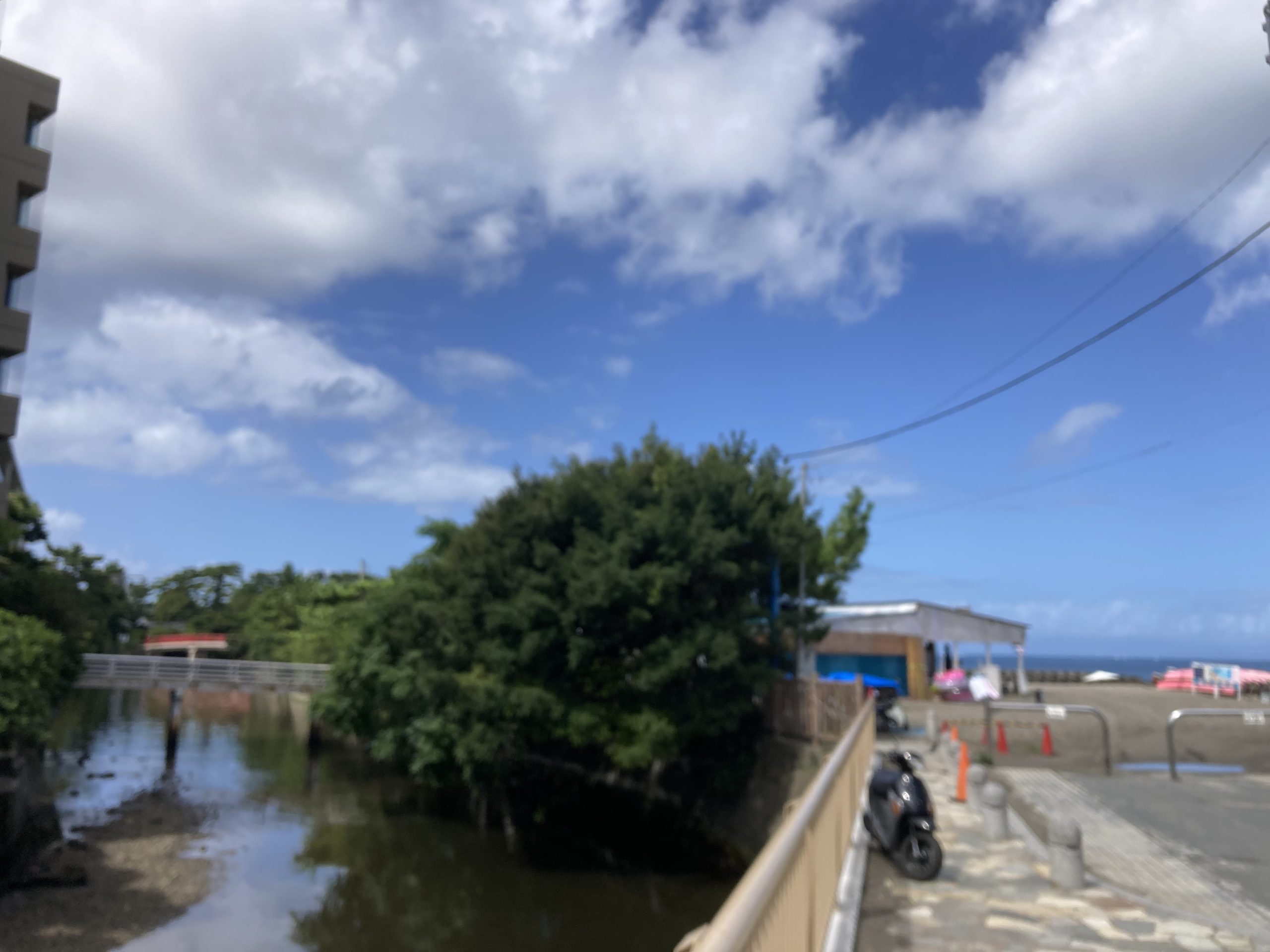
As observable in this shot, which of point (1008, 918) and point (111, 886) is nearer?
point (1008, 918)

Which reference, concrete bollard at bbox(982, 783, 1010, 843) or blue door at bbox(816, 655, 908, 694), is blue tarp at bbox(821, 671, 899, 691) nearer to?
blue door at bbox(816, 655, 908, 694)

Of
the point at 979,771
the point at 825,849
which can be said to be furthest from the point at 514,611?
the point at 825,849

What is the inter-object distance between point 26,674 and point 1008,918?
19.4 m

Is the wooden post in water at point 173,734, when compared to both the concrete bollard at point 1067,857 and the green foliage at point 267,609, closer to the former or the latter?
the green foliage at point 267,609

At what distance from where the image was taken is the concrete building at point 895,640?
3825cm

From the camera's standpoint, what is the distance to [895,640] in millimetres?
38750

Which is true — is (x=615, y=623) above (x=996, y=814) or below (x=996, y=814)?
above

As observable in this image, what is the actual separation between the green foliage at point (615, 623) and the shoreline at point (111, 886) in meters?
6.21

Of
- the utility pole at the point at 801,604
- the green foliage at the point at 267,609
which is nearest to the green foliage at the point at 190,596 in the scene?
the green foliage at the point at 267,609

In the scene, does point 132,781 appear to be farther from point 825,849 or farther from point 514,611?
point 825,849

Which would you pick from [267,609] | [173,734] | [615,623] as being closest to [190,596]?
[267,609]

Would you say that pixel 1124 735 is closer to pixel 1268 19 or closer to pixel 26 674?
pixel 1268 19

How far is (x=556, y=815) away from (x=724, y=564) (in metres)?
10.7

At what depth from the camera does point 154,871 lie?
22.5 metres
